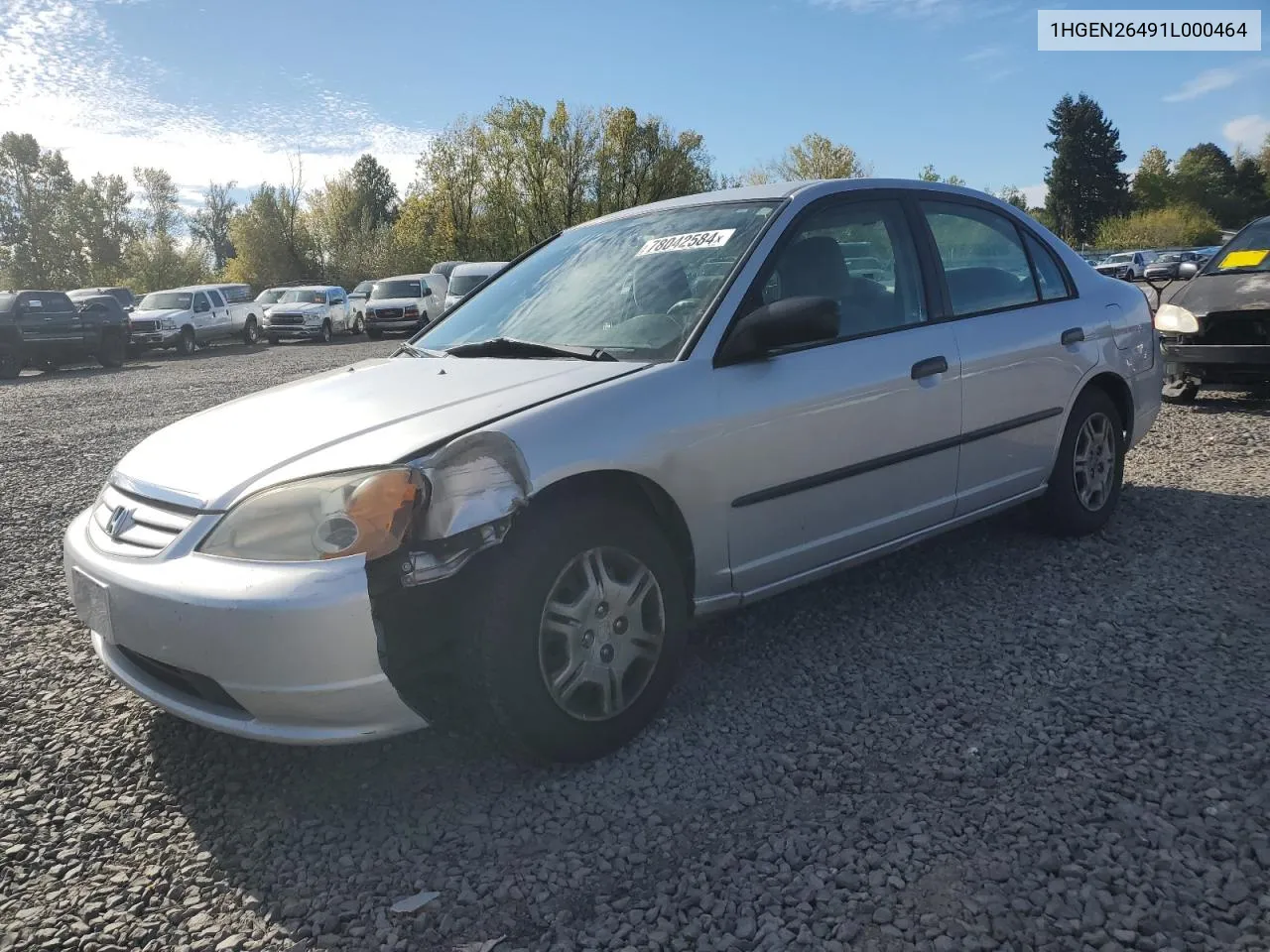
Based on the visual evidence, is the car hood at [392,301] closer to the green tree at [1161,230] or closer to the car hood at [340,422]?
the car hood at [340,422]

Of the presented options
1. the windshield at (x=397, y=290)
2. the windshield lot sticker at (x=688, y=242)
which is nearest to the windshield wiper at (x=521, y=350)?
the windshield lot sticker at (x=688, y=242)

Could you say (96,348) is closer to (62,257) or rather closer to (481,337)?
(481,337)

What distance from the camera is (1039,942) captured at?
76.2 inches

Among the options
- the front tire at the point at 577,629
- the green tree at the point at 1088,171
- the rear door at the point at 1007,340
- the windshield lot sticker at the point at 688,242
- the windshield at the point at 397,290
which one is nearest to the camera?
the front tire at the point at 577,629

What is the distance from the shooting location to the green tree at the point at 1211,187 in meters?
82.2

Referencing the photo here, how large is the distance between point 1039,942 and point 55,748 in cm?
289

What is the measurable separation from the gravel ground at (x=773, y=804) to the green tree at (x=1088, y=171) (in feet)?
291

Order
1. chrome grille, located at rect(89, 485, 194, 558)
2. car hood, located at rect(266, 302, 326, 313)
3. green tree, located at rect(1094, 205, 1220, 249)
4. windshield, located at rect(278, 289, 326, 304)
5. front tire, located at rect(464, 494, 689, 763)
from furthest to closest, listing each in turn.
Answer: green tree, located at rect(1094, 205, 1220, 249) → windshield, located at rect(278, 289, 326, 304) → car hood, located at rect(266, 302, 326, 313) → chrome grille, located at rect(89, 485, 194, 558) → front tire, located at rect(464, 494, 689, 763)

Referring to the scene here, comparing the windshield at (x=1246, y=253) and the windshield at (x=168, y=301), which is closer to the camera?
the windshield at (x=1246, y=253)

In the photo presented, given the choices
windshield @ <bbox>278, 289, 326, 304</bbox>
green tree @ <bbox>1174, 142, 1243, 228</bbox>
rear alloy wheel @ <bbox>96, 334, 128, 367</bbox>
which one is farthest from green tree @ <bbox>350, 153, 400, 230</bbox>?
green tree @ <bbox>1174, 142, 1243, 228</bbox>

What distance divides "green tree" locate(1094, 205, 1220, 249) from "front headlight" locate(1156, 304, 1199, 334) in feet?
218

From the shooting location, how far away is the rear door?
380cm

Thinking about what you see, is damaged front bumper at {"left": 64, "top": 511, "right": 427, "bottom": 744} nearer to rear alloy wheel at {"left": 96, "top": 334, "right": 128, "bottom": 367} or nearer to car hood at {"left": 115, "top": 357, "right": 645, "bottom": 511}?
car hood at {"left": 115, "top": 357, "right": 645, "bottom": 511}

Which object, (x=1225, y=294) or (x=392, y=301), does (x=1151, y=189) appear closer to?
(x=392, y=301)
